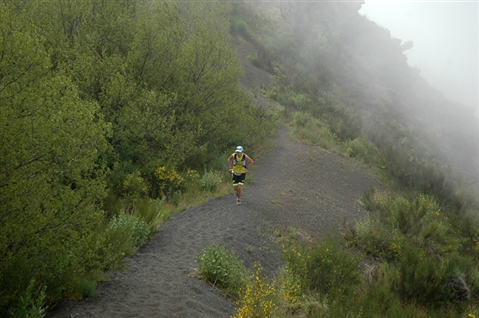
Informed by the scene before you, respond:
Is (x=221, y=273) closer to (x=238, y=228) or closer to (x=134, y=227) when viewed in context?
(x=134, y=227)

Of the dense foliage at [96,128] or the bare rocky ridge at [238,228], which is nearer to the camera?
the dense foliage at [96,128]

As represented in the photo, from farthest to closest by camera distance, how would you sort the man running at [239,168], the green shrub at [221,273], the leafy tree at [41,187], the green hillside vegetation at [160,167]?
1. the man running at [239,168]
2. the green shrub at [221,273]
3. the green hillside vegetation at [160,167]
4. the leafy tree at [41,187]

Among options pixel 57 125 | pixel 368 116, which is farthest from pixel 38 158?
pixel 368 116

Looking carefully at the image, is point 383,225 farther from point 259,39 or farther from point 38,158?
point 259,39

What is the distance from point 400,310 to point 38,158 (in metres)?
5.15

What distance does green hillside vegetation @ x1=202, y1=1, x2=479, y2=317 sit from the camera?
277 inches

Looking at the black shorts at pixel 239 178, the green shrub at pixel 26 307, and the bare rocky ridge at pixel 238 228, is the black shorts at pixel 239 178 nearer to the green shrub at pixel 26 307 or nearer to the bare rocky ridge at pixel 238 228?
the bare rocky ridge at pixel 238 228

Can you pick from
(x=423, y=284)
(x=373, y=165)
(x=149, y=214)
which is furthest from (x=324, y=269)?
(x=373, y=165)

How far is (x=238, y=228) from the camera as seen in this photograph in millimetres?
9672

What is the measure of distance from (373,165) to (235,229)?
1395cm

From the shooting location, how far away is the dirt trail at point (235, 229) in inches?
217

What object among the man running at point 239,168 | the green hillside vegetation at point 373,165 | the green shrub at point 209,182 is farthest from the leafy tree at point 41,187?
the green shrub at point 209,182

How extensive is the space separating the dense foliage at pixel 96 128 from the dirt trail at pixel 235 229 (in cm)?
41

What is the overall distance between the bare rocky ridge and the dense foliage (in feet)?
1.32
